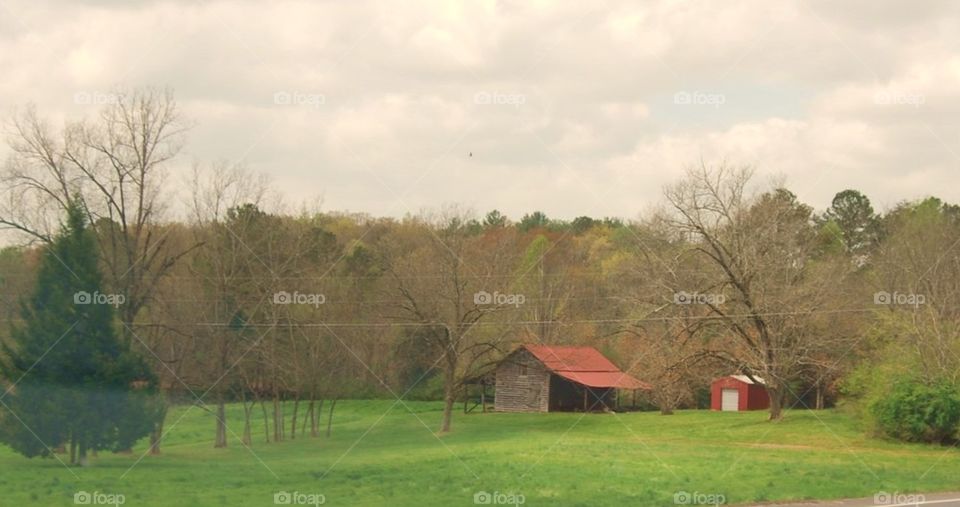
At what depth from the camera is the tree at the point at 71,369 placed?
27.9 metres

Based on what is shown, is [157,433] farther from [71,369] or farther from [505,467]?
[505,467]

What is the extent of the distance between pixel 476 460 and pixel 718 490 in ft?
33.3

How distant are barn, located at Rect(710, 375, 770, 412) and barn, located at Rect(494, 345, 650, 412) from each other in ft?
20.0

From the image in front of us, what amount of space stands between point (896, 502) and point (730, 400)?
43.2 m

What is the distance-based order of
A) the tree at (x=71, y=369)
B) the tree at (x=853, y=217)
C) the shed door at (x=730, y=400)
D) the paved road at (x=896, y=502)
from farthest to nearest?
the tree at (x=853, y=217)
the shed door at (x=730, y=400)
the tree at (x=71, y=369)
the paved road at (x=896, y=502)

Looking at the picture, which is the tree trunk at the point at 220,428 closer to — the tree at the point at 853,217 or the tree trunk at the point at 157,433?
the tree trunk at the point at 157,433

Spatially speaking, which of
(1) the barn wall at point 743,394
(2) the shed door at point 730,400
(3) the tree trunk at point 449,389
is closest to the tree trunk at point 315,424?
(3) the tree trunk at point 449,389

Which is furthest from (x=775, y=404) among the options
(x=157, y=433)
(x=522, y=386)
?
(x=157, y=433)

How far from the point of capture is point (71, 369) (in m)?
28.8

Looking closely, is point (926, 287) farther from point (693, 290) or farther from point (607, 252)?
point (607, 252)

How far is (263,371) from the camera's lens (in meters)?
39.4

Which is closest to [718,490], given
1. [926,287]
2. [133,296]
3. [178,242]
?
[133,296]

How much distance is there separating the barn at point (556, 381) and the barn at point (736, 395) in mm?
6081

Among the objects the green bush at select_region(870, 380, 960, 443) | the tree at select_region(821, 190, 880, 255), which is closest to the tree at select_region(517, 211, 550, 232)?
the tree at select_region(821, 190, 880, 255)
